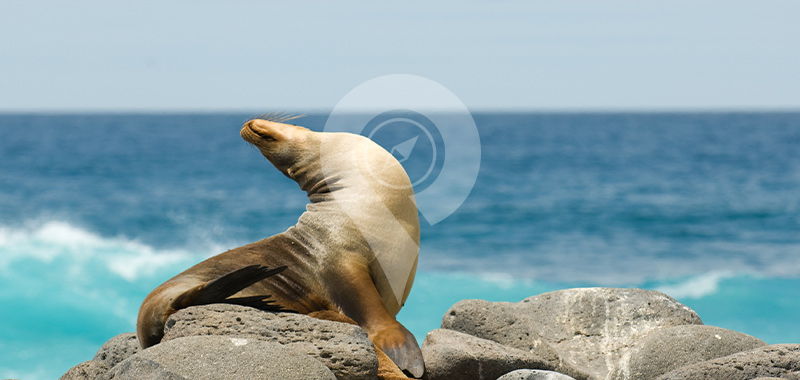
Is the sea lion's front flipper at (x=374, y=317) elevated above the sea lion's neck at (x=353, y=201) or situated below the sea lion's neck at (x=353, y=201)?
below

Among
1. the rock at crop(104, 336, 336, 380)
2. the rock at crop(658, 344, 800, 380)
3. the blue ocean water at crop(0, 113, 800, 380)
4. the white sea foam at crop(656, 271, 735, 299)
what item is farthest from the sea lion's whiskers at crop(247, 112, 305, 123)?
the white sea foam at crop(656, 271, 735, 299)

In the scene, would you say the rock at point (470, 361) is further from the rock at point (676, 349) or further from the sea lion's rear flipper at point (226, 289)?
the sea lion's rear flipper at point (226, 289)

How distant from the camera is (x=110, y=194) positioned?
27.3 m

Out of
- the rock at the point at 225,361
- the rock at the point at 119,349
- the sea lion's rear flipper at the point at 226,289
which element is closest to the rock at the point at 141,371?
the rock at the point at 225,361

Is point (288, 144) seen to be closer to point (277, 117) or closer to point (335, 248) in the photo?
point (277, 117)

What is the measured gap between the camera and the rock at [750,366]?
4121 mm

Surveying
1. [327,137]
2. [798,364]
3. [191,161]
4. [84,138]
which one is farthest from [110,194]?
[84,138]

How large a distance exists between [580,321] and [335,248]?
1777mm

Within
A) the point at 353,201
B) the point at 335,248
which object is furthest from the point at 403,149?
the point at 335,248

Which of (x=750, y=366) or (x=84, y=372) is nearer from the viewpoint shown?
(x=750, y=366)

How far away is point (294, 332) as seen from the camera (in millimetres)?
4258

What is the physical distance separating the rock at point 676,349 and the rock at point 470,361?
56 cm

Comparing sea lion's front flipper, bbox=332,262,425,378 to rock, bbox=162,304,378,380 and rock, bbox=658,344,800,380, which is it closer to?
rock, bbox=162,304,378,380

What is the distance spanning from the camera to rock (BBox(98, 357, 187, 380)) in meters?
3.64
